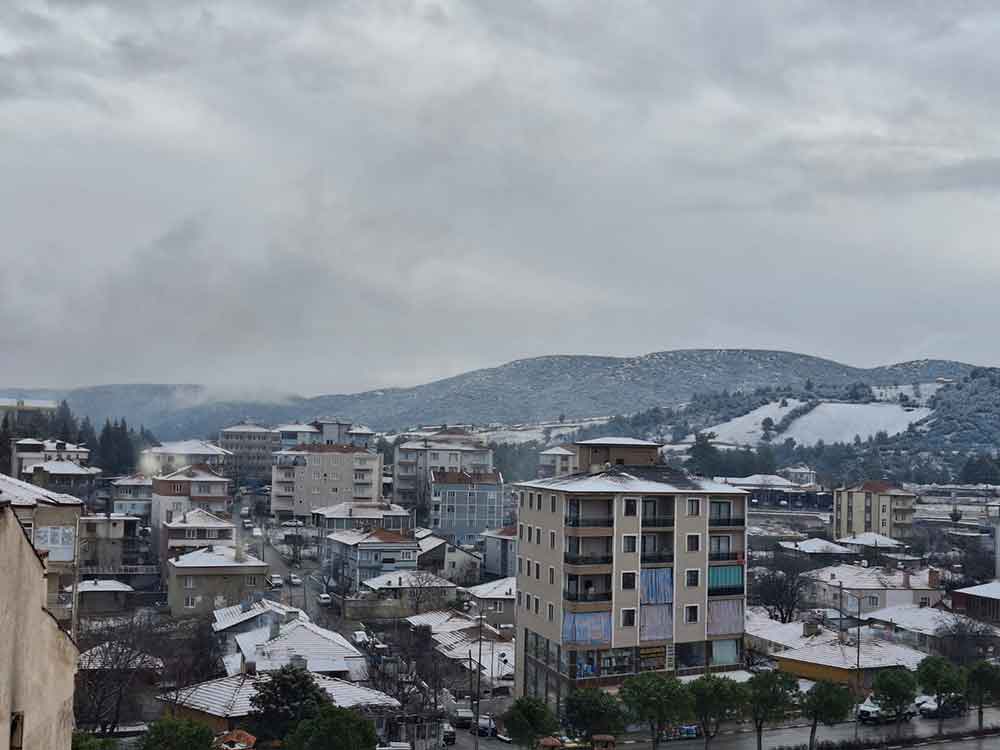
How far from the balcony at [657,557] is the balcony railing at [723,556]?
52.7 inches

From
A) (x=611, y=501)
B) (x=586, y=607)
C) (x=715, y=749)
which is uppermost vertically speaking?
(x=611, y=501)

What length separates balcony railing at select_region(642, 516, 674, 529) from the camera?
28.8 m

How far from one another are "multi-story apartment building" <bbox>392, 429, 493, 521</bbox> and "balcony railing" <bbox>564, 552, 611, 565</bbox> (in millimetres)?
46392

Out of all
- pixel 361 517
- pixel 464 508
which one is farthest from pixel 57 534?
pixel 464 508

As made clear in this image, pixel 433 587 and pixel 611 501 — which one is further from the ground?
pixel 611 501

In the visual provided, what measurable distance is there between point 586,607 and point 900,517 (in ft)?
161

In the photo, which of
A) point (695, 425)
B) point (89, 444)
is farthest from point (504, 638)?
point (695, 425)

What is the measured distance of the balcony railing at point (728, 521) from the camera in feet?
98.1

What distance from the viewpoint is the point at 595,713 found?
78.2 feet

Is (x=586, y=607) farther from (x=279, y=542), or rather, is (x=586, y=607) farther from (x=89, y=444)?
(x=89, y=444)

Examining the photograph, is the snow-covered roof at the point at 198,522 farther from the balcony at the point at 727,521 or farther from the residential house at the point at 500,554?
the balcony at the point at 727,521

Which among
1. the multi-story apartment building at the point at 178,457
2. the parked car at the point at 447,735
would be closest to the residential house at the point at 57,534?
the parked car at the point at 447,735

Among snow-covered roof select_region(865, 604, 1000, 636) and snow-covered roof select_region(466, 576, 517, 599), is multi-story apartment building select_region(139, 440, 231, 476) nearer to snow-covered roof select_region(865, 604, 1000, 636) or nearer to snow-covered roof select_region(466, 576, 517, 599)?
snow-covered roof select_region(466, 576, 517, 599)

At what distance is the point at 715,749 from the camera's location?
25656mm
